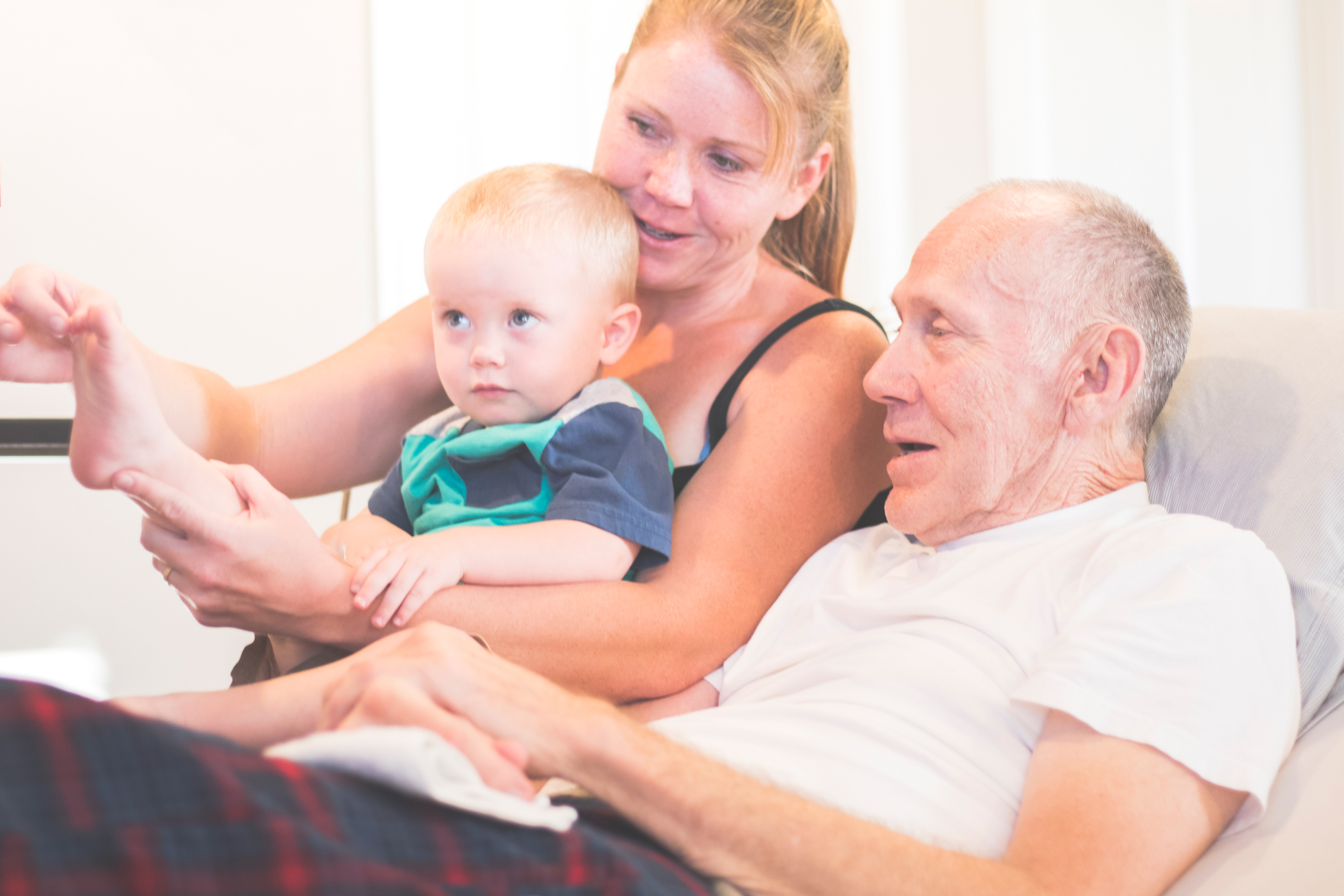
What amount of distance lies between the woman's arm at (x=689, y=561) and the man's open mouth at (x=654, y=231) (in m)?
0.23

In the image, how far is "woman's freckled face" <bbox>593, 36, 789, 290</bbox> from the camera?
145 cm

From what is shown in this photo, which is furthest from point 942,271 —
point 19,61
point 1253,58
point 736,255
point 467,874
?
point 19,61

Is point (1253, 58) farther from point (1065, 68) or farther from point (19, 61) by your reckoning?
point (19, 61)

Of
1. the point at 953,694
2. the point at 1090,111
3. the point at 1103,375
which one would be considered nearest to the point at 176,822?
the point at 953,694

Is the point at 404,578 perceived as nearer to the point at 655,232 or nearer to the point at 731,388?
the point at 731,388

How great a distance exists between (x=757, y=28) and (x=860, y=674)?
0.89 metres

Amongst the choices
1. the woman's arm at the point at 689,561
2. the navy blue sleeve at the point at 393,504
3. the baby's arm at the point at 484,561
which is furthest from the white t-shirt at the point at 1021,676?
the navy blue sleeve at the point at 393,504

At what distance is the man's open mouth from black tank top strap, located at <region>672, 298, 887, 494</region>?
0.20 meters

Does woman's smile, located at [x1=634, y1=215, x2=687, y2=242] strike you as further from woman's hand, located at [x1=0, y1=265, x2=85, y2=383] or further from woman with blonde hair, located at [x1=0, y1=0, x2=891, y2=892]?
woman's hand, located at [x1=0, y1=265, x2=85, y2=383]

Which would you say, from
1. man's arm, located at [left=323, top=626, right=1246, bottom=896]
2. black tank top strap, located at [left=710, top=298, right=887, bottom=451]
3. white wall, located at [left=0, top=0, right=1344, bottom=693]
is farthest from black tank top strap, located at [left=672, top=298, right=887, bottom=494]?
white wall, located at [left=0, top=0, right=1344, bottom=693]

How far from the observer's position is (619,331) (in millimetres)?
1480

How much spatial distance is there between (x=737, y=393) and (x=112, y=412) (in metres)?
0.78

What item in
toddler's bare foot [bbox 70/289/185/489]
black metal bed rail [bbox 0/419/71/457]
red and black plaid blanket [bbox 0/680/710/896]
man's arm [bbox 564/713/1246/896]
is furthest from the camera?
black metal bed rail [bbox 0/419/71/457]

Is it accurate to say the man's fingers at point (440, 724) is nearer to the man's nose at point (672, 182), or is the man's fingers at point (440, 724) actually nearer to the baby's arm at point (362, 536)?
the baby's arm at point (362, 536)
